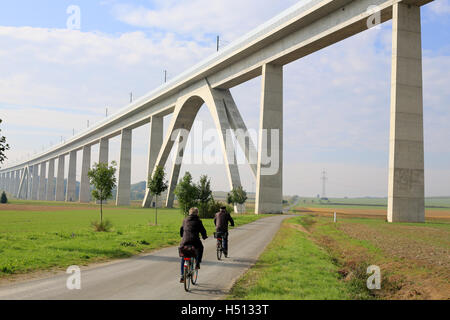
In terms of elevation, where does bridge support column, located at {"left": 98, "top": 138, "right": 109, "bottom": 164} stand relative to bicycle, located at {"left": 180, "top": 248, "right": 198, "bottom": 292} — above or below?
above

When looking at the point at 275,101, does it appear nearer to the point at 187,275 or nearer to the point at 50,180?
the point at 187,275

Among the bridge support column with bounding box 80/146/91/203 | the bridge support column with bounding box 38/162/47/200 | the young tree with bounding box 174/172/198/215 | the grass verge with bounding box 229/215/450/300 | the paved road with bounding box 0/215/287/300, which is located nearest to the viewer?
the paved road with bounding box 0/215/287/300

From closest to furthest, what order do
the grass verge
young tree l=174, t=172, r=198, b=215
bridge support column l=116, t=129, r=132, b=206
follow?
the grass verge
young tree l=174, t=172, r=198, b=215
bridge support column l=116, t=129, r=132, b=206

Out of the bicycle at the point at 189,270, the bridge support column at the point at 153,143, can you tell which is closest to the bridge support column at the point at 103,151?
the bridge support column at the point at 153,143

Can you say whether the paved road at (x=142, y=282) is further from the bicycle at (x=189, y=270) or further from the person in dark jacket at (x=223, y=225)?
the person in dark jacket at (x=223, y=225)

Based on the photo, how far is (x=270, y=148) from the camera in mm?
39531

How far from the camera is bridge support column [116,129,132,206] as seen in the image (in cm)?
7544

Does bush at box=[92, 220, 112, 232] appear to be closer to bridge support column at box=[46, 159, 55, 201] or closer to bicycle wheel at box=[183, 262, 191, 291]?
bicycle wheel at box=[183, 262, 191, 291]

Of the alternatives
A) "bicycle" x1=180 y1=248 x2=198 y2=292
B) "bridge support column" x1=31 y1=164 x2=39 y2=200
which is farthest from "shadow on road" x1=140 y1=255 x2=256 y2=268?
"bridge support column" x1=31 y1=164 x2=39 y2=200

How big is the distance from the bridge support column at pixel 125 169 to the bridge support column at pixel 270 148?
4288 cm

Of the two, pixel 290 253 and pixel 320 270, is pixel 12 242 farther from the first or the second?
pixel 320 270

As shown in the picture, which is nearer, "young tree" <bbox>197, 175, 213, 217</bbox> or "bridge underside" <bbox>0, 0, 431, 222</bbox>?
"bridge underside" <bbox>0, 0, 431, 222</bbox>

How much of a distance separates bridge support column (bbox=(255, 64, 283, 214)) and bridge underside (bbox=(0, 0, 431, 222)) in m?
0.10
